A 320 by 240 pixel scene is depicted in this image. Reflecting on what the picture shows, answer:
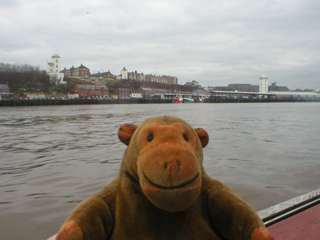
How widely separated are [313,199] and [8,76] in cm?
12529

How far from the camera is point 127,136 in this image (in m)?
1.64

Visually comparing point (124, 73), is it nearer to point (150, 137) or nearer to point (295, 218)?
point (295, 218)

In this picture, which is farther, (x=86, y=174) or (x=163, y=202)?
(x=86, y=174)

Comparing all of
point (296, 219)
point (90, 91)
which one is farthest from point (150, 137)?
point (90, 91)

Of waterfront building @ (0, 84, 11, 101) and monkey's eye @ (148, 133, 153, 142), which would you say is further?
waterfront building @ (0, 84, 11, 101)

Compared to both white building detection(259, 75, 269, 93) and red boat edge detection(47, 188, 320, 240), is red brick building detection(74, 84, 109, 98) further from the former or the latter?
red boat edge detection(47, 188, 320, 240)

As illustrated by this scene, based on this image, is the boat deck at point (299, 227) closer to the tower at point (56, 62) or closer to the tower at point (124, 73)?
the tower at point (56, 62)

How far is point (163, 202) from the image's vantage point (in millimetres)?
1242

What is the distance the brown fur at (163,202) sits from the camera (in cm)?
125

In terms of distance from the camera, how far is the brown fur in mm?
1249

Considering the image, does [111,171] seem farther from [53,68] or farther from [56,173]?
[53,68]

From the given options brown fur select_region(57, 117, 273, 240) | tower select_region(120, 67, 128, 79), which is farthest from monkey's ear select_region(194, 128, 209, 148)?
tower select_region(120, 67, 128, 79)

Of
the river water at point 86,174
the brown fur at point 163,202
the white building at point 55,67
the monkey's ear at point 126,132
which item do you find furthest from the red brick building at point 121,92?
the brown fur at point 163,202

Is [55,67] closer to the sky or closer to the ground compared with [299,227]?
closer to the sky
